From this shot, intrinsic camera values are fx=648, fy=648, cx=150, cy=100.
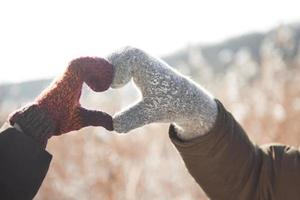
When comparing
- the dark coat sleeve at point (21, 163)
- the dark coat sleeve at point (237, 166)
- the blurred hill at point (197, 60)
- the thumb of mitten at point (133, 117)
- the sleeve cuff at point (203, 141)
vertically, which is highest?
the thumb of mitten at point (133, 117)

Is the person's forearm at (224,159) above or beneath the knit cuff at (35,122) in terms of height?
beneath

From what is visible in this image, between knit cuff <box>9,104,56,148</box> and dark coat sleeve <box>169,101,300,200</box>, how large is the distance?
1.18ft

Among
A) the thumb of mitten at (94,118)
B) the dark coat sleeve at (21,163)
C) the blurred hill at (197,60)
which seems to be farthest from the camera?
the blurred hill at (197,60)

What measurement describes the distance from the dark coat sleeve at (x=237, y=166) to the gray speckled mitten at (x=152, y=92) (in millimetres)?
98

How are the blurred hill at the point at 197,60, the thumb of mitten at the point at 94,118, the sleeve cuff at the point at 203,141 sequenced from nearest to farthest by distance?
1. the thumb of mitten at the point at 94,118
2. the sleeve cuff at the point at 203,141
3. the blurred hill at the point at 197,60

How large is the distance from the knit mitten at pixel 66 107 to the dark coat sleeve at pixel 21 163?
2cm

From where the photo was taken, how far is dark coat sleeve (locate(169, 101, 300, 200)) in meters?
1.41

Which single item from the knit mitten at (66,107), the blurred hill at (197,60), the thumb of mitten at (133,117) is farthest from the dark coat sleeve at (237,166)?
the blurred hill at (197,60)

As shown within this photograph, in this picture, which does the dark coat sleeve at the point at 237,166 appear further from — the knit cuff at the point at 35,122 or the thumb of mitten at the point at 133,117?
the knit cuff at the point at 35,122

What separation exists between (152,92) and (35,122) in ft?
0.82

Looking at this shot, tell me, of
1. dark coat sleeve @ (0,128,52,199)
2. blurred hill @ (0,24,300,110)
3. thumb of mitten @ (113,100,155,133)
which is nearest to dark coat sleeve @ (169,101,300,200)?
thumb of mitten @ (113,100,155,133)

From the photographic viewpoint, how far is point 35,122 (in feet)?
3.65

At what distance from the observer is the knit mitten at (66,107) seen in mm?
1115

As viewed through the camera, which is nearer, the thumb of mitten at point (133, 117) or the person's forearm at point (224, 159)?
the thumb of mitten at point (133, 117)
